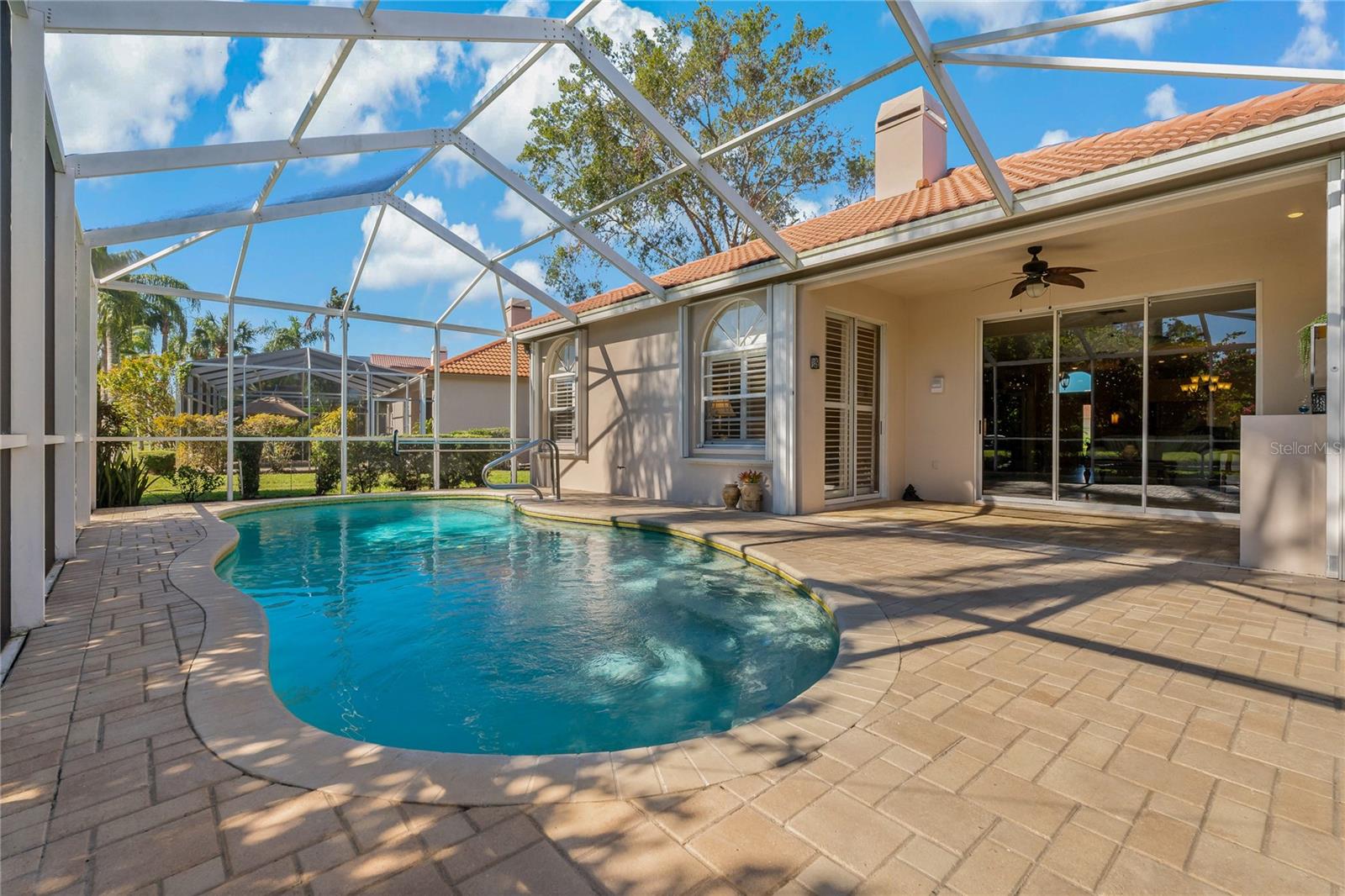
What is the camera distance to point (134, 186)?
6844 millimetres

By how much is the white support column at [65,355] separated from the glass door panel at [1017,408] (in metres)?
10.5

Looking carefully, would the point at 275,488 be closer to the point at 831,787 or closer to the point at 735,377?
the point at 735,377

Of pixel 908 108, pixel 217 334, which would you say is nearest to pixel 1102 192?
pixel 908 108

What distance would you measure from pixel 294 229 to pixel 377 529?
5131 millimetres

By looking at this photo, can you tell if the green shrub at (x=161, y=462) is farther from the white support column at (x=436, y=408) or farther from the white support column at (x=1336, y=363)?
the white support column at (x=1336, y=363)

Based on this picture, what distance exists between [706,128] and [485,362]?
10.2 meters

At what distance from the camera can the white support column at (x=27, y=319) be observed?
11.0ft

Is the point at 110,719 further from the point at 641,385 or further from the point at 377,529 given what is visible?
the point at 641,385

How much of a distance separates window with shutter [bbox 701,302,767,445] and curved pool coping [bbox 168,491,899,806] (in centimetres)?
576

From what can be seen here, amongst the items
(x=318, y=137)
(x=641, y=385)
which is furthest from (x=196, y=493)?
(x=641, y=385)

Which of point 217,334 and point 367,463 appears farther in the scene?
point 217,334

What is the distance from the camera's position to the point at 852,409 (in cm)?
917

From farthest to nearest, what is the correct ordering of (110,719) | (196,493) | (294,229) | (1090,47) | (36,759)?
(196,493) < (294,229) < (1090,47) < (110,719) < (36,759)

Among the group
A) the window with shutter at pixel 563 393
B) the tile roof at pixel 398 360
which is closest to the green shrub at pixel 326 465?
the window with shutter at pixel 563 393
